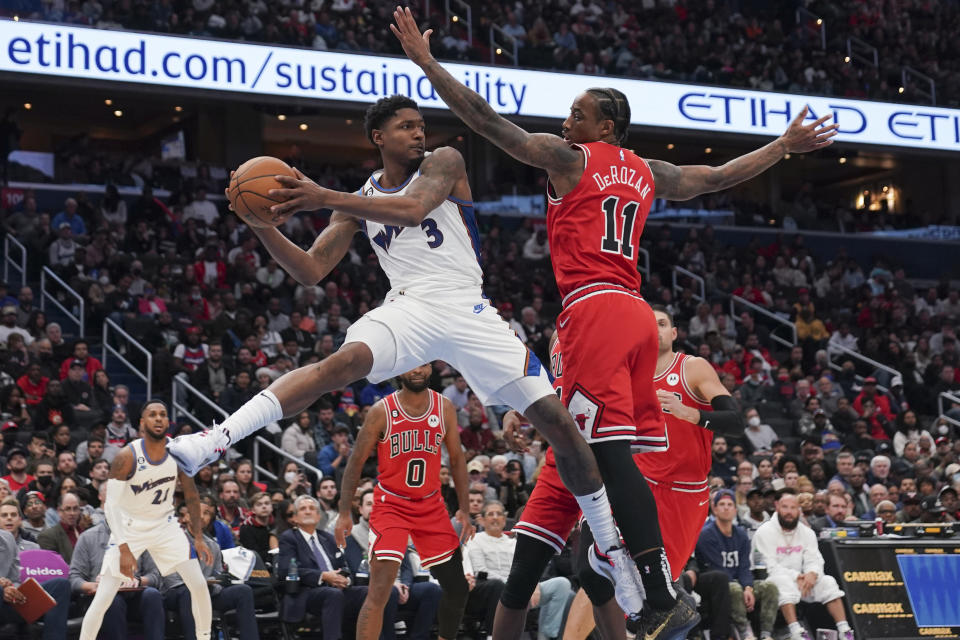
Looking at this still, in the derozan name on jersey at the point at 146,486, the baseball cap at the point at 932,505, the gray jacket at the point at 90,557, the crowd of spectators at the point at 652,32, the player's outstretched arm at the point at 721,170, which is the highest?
the crowd of spectators at the point at 652,32

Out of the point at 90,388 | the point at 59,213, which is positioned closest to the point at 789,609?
the point at 90,388

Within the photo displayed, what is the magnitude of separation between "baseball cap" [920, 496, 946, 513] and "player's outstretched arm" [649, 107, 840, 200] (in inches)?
328

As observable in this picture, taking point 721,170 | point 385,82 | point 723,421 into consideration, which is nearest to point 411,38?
point 721,170

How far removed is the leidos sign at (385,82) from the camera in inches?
711

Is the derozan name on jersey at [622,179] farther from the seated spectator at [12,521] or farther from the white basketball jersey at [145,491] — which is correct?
the seated spectator at [12,521]

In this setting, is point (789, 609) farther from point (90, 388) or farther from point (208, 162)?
point (208, 162)

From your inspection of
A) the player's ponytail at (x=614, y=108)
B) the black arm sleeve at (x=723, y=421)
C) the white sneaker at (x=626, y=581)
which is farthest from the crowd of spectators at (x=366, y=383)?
the player's ponytail at (x=614, y=108)

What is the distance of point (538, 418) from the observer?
552 centimetres

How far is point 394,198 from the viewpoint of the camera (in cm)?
549

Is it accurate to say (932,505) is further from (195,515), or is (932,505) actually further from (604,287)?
(604,287)

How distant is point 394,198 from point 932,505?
10.8m

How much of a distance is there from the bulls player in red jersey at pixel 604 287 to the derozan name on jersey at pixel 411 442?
334 cm

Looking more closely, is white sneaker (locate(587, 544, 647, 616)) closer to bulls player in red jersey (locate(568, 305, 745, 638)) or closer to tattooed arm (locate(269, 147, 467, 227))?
bulls player in red jersey (locate(568, 305, 745, 638))

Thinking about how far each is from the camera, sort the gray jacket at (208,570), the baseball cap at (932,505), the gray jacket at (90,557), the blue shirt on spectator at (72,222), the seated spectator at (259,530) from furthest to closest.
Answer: the blue shirt on spectator at (72,222) → the baseball cap at (932,505) → the seated spectator at (259,530) → the gray jacket at (208,570) → the gray jacket at (90,557)
